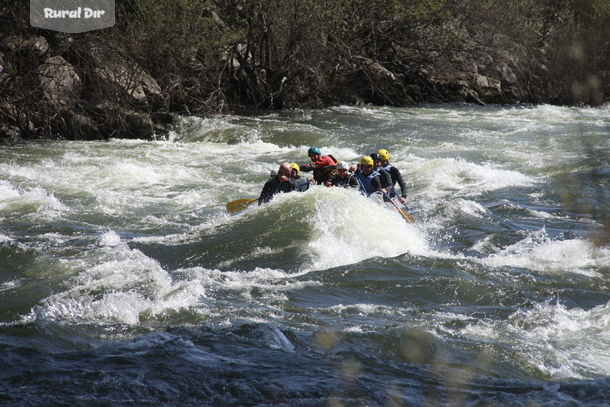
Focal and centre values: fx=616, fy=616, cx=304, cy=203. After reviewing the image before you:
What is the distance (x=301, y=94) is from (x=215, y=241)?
1556 centimetres

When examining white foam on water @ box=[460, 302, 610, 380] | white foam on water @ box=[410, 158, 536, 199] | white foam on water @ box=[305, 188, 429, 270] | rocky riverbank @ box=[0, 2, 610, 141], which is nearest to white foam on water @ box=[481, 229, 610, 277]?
white foam on water @ box=[305, 188, 429, 270]

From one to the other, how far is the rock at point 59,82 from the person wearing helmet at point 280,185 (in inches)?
347

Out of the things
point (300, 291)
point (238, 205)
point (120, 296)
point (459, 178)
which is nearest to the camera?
point (120, 296)

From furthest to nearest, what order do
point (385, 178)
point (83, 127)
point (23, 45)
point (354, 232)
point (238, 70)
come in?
point (238, 70) < point (83, 127) < point (23, 45) < point (385, 178) < point (354, 232)

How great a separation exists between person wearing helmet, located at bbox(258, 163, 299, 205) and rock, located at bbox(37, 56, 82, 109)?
882cm

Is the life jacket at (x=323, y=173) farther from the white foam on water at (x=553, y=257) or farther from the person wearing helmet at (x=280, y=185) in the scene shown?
the white foam on water at (x=553, y=257)

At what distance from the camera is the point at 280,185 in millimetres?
9617

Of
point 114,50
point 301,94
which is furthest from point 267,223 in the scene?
point 301,94

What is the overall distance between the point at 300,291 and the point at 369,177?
4.90 meters

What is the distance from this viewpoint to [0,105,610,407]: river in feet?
12.8

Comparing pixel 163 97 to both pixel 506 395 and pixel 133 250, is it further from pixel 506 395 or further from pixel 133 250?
pixel 506 395

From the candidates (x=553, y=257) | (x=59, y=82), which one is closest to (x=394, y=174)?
(x=553, y=257)

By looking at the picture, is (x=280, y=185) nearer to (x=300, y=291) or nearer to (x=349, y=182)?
(x=349, y=182)

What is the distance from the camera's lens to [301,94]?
22953 millimetres
